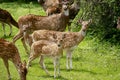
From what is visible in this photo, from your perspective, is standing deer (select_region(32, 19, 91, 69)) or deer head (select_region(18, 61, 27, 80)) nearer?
deer head (select_region(18, 61, 27, 80))

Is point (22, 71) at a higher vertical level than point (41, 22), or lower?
lower

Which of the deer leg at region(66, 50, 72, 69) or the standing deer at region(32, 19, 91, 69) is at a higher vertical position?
the standing deer at region(32, 19, 91, 69)

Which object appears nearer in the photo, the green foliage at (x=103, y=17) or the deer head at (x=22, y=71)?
the deer head at (x=22, y=71)

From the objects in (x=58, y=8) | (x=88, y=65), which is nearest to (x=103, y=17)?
(x=58, y=8)

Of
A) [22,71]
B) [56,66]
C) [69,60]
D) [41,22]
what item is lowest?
[69,60]

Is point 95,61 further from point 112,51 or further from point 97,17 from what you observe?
point 97,17

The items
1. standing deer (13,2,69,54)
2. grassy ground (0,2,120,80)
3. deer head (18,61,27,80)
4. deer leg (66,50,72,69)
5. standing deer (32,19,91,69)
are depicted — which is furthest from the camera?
standing deer (13,2,69,54)

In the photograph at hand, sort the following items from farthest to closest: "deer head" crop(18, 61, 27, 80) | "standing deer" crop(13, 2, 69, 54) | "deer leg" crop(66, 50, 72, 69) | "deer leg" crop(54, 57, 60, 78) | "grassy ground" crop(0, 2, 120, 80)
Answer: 1. "standing deer" crop(13, 2, 69, 54)
2. "deer leg" crop(66, 50, 72, 69)
3. "grassy ground" crop(0, 2, 120, 80)
4. "deer leg" crop(54, 57, 60, 78)
5. "deer head" crop(18, 61, 27, 80)

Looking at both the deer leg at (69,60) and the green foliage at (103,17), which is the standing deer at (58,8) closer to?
the green foliage at (103,17)

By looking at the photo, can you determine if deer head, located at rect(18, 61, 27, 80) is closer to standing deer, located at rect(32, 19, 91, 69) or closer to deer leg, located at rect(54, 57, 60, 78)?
deer leg, located at rect(54, 57, 60, 78)

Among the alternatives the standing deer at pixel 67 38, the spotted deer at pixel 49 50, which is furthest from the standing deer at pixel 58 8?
the spotted deer at pixel 49 50

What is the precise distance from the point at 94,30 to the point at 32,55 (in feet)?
19.7

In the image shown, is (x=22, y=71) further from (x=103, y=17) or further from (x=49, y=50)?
(x=103, y=17)

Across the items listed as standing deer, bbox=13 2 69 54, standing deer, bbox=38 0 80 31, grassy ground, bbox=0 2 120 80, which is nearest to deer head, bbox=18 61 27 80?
grassy ground, bbox=0 2 120 80
